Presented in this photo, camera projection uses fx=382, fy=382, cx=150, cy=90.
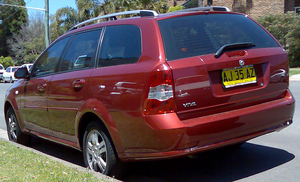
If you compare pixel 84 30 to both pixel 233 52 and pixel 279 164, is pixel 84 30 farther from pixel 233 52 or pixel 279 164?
pixel 279 164

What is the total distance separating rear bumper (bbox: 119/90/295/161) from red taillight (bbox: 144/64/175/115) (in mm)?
76

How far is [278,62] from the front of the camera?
4.41m

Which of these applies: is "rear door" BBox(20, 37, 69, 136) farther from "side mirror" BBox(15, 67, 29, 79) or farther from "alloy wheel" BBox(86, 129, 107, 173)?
"alloy wheel" BBox(86, 129, 107, 173)

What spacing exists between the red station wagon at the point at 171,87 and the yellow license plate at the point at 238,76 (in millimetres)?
11

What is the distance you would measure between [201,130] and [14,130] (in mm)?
4343

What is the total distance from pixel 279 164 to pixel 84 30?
3076 millimetres

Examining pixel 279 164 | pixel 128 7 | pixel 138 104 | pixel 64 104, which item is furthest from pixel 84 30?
pixel 128 7

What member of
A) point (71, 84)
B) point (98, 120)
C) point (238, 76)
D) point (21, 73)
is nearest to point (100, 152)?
point (98, 120)

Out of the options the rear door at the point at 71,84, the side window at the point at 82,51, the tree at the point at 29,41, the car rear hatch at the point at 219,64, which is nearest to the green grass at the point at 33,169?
the rear door at the point at 71,84

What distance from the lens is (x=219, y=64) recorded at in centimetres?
397

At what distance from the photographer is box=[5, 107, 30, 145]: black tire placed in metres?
6.73

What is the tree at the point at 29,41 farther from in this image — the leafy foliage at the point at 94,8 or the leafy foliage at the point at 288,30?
the leafy foliage at the point at 288,30

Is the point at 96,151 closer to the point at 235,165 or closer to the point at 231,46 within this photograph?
the point at 235,165

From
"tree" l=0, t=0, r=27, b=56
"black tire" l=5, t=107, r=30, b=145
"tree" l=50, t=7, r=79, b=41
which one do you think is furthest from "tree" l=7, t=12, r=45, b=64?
"black tire" l=5, t=107, r=30, b=145
